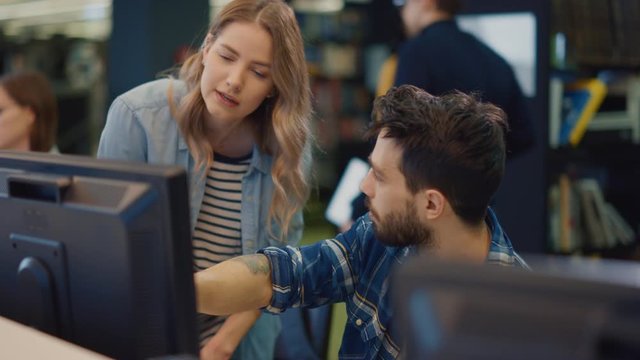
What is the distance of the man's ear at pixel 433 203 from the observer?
1472 millimetres

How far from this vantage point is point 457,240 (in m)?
1.49

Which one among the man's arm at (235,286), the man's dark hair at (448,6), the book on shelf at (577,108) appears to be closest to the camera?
the man's arm at (235,286)

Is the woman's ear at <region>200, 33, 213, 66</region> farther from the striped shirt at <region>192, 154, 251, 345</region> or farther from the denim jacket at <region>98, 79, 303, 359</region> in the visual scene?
the striped shirt at <region>192, 154, 251, 345</region>

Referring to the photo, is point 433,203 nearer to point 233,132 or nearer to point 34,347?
point 233,132

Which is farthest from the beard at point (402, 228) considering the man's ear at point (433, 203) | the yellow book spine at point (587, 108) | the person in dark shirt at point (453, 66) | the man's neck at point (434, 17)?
the yellow book spine at point (587, 108)

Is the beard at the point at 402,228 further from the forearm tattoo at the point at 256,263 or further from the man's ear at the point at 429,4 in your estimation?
the man's ear at the point at 429,4

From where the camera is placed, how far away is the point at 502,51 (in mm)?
3846

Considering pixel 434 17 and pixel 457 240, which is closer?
pixel 457 240

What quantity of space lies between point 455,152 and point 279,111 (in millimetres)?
500

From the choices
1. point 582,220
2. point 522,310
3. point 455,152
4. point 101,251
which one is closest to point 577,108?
point 582,220

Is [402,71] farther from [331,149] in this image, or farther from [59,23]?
[59,23]

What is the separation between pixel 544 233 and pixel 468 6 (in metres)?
1.14

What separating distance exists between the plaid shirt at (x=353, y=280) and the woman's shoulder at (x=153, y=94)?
1.53ft

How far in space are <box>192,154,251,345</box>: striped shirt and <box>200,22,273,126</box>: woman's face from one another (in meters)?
0.16
